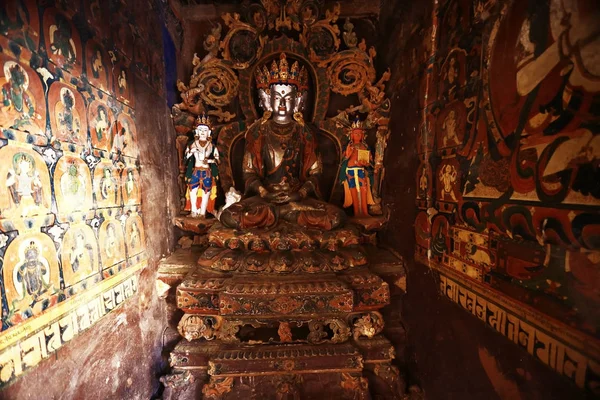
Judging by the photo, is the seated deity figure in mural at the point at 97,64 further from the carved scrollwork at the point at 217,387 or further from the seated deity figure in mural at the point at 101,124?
the carved scrollwork at the point at 217,387

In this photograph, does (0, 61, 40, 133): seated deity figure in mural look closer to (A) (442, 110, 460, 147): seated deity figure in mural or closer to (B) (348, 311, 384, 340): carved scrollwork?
(A) (442, 110, 460, 147): seated deity figure in mural

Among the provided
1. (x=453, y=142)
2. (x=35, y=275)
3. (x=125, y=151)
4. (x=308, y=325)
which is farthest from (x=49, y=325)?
(x=453, y=142)

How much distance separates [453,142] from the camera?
1.74m

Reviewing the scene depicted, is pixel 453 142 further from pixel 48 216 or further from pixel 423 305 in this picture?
pixel 48 216

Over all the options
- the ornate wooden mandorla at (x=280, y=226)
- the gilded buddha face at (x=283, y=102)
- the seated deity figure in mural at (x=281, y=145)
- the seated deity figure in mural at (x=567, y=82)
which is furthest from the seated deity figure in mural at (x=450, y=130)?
the gilded buddha face at (x=283, y=102)

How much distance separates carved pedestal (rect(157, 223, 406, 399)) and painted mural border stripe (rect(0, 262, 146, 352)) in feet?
1.99

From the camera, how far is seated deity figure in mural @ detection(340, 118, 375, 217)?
3154mm

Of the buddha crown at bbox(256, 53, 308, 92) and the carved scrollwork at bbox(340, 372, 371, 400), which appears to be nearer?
the carved scrollwork at bbox(340, 372, 371, 400)

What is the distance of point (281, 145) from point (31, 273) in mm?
2635

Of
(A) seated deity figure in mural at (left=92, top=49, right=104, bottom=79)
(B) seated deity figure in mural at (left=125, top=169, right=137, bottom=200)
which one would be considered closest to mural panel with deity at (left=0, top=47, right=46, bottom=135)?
(A) seated deity figure in mural at (left=92, top=49, right=104, bottom=79)

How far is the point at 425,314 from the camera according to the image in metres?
2.15

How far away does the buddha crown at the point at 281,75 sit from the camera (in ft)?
10.3

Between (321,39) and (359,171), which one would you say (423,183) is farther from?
(321,39)

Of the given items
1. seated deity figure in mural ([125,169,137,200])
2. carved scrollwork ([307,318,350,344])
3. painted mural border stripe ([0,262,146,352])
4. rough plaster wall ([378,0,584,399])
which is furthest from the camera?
carved scrollwork ([307,318,350,344])
